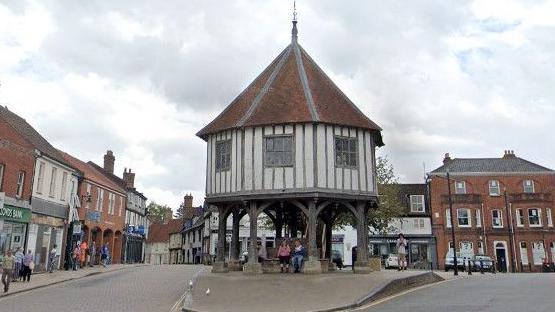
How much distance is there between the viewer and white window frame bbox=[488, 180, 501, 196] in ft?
160

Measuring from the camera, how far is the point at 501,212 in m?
48.0

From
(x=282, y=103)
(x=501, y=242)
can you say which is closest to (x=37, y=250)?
(x=282, y=103)

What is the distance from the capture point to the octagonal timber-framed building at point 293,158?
2053cm

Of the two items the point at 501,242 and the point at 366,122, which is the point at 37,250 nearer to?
the point at 366,122

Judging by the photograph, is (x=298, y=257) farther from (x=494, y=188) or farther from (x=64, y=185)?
(x=494, y=188)

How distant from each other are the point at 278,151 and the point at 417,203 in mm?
32810

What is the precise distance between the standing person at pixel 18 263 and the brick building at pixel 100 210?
449 inches

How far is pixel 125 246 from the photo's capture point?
47.9m

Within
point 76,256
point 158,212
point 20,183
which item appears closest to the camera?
point 20,183

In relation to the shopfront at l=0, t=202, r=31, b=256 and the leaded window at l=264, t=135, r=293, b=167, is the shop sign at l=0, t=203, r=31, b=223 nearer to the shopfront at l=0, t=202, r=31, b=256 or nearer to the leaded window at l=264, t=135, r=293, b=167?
the shopfront at l=0, t=202, r=31, b=256

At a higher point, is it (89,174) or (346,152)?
(89,174)

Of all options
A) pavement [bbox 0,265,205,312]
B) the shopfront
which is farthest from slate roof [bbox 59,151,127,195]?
pavement [bbox 0,265,205,312]

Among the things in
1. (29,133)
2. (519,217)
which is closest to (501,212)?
(519,217)

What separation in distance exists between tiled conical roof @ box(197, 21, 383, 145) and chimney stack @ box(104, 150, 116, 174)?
2693 centimetres
